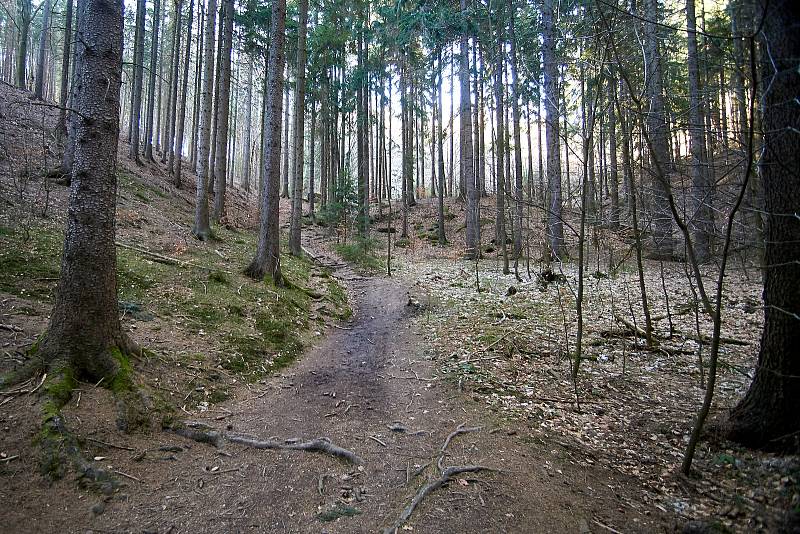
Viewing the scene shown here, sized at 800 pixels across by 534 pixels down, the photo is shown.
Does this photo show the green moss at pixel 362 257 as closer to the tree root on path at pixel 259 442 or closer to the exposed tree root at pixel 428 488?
the tree root on path at pixel 259 442

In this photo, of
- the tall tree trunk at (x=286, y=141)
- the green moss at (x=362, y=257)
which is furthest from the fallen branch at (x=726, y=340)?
the tall tree trunk at (x=286, y=141)

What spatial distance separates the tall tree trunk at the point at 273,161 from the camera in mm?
9406

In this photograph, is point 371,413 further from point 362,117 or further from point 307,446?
point 362,117

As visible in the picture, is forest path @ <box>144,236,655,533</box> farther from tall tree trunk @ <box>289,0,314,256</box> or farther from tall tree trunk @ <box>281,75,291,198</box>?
tall tree trunk @ <box>281,75,291,198</box>

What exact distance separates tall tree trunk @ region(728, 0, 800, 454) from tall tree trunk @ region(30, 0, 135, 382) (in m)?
6.21

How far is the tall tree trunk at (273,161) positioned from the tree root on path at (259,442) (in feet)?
17.7

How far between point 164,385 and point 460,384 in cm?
385

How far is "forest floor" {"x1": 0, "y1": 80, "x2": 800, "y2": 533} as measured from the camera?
3029 millimetres

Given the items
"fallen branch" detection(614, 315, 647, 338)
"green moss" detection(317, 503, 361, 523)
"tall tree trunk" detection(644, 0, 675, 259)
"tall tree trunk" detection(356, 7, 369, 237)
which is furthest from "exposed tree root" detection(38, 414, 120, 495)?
"tall tree trunk" detection(356, 7, 369, 237)

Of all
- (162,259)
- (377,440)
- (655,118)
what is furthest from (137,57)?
(655,118)

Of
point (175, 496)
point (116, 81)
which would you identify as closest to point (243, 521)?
point (175, 496)

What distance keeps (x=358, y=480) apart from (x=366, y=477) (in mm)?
86

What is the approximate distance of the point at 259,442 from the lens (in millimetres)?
4121

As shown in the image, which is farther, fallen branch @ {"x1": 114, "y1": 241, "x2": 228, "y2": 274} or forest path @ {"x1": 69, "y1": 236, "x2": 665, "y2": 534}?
fallen branch @ {"x1": 114, "y1": 241, "x2": 228, "y2": 274}
